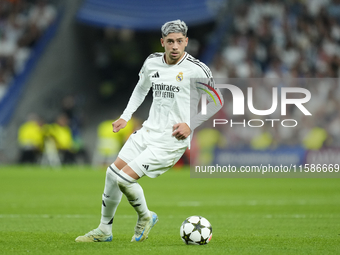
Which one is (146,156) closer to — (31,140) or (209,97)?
(209,97)

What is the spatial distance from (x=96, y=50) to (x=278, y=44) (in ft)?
25.1

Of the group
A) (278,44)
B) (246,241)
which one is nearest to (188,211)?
(246,241)

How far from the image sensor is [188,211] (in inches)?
388

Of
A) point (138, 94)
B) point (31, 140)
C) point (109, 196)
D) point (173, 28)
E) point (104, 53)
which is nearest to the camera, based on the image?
point (173, 28)

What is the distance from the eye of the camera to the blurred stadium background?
22.0 m

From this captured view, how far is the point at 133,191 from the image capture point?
6.02 metres

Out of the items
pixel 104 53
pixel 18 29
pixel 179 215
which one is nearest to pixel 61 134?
pixel 104 53

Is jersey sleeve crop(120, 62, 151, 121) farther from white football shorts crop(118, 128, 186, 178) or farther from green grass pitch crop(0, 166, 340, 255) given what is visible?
green grass pitch crop(0, 166, 340, 255)

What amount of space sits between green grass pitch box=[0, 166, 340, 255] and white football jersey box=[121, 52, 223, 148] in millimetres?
1115

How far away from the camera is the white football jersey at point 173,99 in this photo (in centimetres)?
598

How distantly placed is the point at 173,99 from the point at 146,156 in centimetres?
63

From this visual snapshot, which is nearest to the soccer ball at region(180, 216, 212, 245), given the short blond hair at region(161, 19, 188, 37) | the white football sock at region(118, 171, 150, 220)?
the white football sock at region(118, 171, 150, 220)

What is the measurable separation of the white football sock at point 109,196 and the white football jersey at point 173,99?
1.66 feet

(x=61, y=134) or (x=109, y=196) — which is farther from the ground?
(x=109, y=196)
